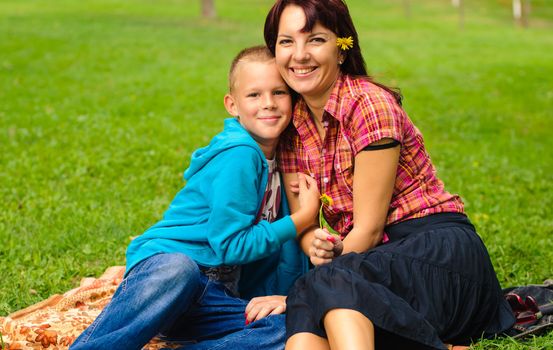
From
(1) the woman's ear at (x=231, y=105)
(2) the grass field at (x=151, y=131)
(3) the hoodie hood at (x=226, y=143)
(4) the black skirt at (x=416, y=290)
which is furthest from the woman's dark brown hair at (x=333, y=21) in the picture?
(2) the grass field at (x=151, y=131)

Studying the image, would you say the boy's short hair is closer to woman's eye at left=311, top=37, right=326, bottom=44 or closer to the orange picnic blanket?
woman's eye at left=311, top=37, right=326, bottom=44

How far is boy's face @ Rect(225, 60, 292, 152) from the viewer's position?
3689mm

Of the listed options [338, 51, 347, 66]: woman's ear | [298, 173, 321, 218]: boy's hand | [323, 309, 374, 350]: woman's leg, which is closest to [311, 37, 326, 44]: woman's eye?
[338, 51, 347, 66]: woman's ear

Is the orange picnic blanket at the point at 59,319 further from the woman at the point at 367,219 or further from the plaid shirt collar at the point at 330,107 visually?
the plaid shirt collar at the point at 330,107

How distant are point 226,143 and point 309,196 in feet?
1.62

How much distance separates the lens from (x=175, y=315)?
3379mm

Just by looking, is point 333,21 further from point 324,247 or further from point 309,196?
point 324,247

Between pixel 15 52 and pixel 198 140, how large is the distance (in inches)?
318

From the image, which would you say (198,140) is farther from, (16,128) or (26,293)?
(26,293)

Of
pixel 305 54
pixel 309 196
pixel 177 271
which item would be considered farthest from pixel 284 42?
pixel 177 271

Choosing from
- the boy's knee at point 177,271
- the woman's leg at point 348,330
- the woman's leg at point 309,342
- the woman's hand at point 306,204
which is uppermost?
the woman's hand at point 306,204

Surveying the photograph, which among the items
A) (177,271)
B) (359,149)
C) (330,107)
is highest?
(330,107)

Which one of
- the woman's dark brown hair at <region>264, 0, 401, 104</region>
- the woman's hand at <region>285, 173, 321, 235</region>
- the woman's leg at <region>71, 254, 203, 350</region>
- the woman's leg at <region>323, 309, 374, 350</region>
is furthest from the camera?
the woman's hand at <region>285, 173, 321, 235</region>

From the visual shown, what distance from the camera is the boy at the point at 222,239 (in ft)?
10.7
